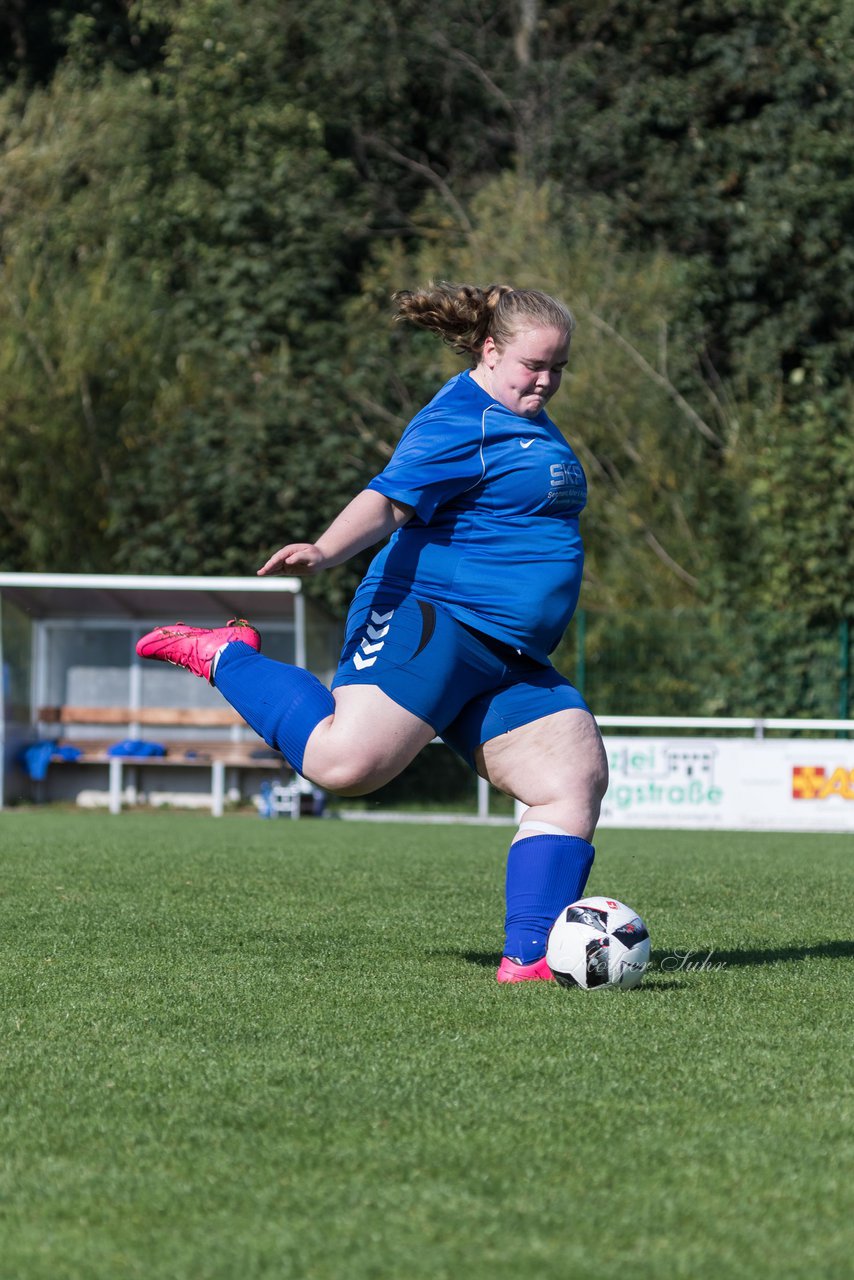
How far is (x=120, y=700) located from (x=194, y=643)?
46.3 ft

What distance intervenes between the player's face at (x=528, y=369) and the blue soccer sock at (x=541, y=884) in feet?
4.23

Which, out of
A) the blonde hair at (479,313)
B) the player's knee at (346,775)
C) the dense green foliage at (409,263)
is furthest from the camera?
Answer: the dense green foliage at (409,263)

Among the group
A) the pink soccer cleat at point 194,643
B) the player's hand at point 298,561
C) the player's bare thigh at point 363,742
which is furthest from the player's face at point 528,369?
the pink soccer cleat at point 194,643

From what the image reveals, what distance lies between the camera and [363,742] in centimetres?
470

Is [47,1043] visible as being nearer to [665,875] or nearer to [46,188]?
[665,875]

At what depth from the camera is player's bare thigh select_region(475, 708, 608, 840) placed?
16.1 feet

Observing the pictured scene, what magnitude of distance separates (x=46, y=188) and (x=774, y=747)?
52.5 ft

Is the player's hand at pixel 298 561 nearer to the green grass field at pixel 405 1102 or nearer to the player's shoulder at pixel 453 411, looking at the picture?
the player's shoulder at pixel 453 411

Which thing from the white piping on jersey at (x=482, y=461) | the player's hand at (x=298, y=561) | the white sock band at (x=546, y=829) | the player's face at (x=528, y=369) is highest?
the player's face at (x=528, y=369)

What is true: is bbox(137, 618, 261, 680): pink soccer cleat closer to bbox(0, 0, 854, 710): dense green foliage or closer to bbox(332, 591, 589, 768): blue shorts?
bbox(332, 591, 589, 768): blue shorts

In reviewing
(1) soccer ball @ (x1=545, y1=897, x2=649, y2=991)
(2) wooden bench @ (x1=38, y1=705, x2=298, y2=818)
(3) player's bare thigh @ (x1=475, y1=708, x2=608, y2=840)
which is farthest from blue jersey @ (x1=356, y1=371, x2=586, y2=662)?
(2) wooden bench @ (x1=38, y1=705, x2=298, y2=818)

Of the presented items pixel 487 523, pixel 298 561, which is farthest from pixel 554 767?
pixel 298 561

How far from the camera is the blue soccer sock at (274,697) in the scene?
15.9 ft

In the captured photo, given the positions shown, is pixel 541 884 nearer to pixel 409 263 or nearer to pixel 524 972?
pixel 524 972
